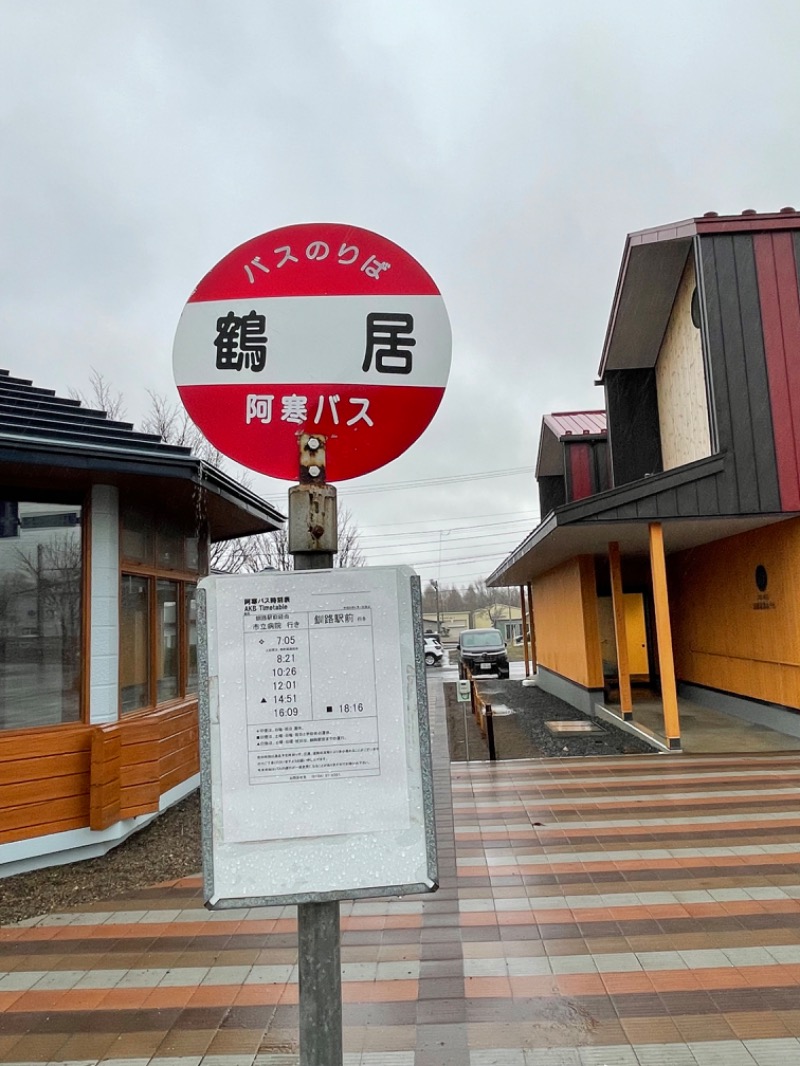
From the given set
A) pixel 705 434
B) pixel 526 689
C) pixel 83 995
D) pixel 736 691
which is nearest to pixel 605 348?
pixel 705 434

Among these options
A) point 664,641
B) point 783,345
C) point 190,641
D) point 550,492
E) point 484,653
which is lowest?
point 484,653

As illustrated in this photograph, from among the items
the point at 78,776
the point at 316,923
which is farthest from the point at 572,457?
the point at 316,923

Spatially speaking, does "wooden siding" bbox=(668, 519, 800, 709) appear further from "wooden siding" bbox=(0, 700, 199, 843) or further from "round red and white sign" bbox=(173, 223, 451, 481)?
"round red and white sign" bbox=(173, 223, 451, 481)

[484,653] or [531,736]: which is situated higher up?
[484,653]

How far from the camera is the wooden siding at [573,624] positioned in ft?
43.2

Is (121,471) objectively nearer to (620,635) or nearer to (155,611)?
(155,611)

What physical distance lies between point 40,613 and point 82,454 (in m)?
1.35

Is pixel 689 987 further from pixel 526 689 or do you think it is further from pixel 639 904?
pixel 526 689

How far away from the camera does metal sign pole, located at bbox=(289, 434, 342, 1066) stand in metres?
1.64

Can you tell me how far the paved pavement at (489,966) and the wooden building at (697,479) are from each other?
4.17m

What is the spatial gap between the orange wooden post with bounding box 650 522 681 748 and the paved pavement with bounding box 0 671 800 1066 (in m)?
3.00

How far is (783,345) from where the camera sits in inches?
365

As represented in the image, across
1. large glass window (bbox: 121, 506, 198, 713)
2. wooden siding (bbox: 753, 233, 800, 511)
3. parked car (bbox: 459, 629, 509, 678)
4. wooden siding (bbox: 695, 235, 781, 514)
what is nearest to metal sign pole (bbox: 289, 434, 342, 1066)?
large glass window (bbox: 121, 506, 198, 713)

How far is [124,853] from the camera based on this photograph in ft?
19.0
